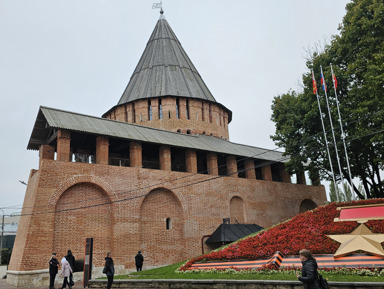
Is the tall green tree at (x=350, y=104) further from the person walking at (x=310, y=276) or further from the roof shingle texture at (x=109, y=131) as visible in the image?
the person walking at (x=310, y=276)

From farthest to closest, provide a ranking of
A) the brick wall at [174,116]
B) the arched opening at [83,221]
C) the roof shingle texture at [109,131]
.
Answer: the brick wall at [174,116]
the roof shingle texture at [109,131]
the arched opening at [83,221]

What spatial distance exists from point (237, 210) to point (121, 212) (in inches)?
370

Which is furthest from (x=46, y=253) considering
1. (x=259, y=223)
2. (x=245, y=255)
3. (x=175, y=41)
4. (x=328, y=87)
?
(x=175, y=41)

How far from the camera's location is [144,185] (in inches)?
790

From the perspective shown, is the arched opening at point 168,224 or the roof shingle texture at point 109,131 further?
the arched opening at point 168,224

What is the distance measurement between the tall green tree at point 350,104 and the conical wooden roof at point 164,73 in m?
9.28

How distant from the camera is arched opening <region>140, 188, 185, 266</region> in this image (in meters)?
19.7

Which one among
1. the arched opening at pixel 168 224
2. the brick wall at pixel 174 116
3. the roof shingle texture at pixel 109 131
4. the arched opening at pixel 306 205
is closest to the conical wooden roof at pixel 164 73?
the brick wall at pixel 174 116

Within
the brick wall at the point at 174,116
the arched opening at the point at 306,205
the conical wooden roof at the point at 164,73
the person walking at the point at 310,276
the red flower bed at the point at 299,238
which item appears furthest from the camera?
the conical wooden roof at the point at 164,73

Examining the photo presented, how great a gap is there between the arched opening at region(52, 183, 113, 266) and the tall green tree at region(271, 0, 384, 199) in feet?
39.1

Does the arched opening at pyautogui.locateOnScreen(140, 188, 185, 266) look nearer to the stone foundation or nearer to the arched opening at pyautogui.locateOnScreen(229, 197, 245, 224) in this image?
the arched opening at pyautogui.locateOnScreen(229, 197, 245, 224)

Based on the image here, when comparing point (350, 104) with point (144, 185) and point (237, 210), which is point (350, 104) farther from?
point (144, 185)

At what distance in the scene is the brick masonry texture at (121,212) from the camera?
16328 millimetres

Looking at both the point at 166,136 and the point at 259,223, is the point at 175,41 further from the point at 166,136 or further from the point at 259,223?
the point at 259,223
